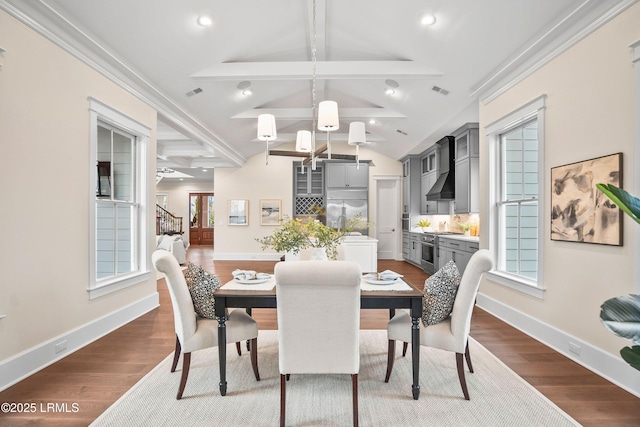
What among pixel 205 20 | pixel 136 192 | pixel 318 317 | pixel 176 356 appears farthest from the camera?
pixel 136 192

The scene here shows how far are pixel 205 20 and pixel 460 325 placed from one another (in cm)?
364

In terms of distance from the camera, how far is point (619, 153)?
7.82 ft

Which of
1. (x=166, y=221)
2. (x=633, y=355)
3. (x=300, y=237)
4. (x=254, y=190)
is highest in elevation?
(x=254, y=190)

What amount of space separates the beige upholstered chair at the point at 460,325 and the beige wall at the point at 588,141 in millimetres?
1113

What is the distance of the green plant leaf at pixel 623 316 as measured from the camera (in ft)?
4.48

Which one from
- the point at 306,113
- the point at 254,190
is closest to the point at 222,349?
the point at 306,113

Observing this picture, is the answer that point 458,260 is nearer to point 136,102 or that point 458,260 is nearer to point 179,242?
point 136,102

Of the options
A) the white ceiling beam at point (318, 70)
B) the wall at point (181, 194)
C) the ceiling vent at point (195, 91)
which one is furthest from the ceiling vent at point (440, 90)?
the wall at point (181, 194)

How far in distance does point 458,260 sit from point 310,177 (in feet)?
16.6

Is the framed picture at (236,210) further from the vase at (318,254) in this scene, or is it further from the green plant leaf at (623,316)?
the green plant leaf at (623,316)

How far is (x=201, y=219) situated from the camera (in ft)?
47.0

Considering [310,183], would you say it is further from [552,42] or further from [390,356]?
[390,356]

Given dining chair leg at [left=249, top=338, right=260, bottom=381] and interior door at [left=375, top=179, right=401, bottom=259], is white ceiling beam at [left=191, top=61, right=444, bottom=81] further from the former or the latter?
interior door at [left=375, top=179, right=401, bottom=259]

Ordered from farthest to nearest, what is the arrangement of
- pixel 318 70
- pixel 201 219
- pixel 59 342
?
pixel 201 219
pixel 318 70
pixel 59 342
